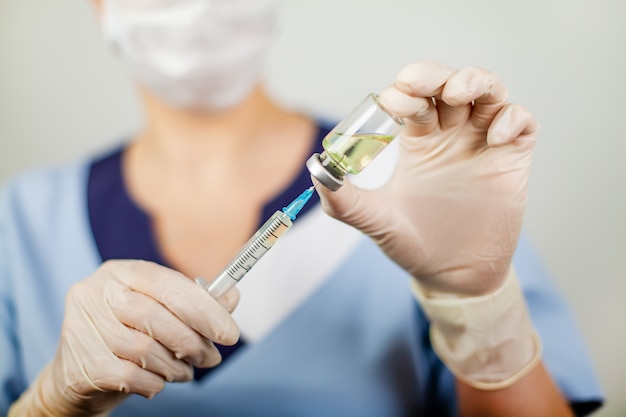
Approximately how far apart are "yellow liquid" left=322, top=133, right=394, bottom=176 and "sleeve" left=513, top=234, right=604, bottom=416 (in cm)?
52

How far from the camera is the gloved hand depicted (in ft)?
2.52

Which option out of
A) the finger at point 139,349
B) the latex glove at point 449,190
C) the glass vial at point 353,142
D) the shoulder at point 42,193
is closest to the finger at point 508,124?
the latex glove at point 449,190

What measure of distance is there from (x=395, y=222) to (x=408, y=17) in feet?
2.12

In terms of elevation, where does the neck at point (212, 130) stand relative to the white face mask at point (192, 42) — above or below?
below

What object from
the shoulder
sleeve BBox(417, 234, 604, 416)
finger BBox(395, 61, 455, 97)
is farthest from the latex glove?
the shoulder

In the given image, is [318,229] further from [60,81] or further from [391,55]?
[60,81]

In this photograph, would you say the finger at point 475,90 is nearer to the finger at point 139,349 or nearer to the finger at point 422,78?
the finger at point 422,78

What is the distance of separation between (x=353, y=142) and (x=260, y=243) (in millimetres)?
180

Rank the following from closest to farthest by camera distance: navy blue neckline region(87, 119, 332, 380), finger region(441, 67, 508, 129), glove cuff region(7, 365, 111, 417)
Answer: finger region(441, 67, 508, 129) < glove cuff region(7, 365, 111, 417) < navy blue neckline region(87, 119, 332, 380)

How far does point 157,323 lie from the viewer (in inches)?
30.4

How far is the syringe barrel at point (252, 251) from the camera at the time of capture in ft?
2.41

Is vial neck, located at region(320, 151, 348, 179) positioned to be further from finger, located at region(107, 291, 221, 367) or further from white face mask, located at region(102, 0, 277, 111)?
white face mask, located at region(102, 0, 277, 111)

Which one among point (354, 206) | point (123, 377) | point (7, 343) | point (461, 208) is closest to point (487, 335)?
point (461, 208)

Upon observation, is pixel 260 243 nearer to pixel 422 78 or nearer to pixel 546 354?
pixel 422 78
